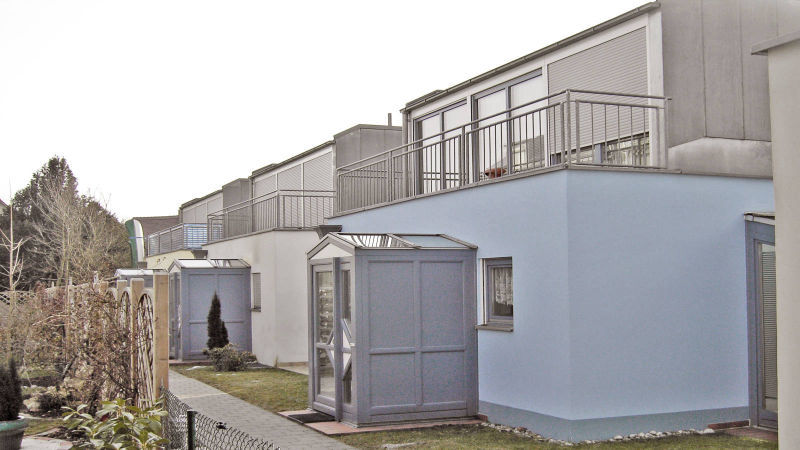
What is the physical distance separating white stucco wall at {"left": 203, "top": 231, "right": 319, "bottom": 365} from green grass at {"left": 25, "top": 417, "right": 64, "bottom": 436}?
25.5 ft

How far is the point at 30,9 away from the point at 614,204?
23.0 ft

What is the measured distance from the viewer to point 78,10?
984 cm

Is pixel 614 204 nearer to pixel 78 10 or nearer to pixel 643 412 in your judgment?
pixel 643 412

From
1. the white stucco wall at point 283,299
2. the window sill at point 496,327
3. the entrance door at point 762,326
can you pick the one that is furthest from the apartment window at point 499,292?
the white stucco wall at point 283,299

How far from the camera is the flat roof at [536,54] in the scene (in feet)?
38.3

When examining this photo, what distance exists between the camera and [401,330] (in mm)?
11422

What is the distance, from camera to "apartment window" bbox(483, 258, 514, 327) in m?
11.4

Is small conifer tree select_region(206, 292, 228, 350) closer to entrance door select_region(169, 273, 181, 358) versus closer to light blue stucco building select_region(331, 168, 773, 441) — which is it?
entrance door select_region(169, 273, 181, 358)

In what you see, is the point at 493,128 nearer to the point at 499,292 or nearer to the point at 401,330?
the point at 499,292

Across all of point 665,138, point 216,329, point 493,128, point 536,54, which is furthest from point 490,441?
point 216,329

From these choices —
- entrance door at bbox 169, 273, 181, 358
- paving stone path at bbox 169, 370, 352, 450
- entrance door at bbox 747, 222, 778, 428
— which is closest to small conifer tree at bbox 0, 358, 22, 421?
paving stone path at bbox 169, 370, 352, 450

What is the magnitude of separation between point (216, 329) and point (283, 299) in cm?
186

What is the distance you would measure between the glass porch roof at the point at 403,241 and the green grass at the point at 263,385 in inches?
120

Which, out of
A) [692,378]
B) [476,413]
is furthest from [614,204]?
[476,413]
